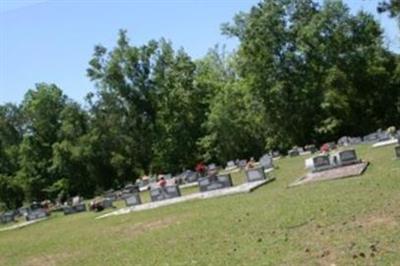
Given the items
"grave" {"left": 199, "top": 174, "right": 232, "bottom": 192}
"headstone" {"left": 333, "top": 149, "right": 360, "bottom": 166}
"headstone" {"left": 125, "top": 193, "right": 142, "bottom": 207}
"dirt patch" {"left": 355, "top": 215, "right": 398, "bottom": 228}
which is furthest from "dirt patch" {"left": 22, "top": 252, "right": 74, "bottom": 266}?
"headstone" {"left": 333, "top": 149, "right": 360, "bottom": 166}

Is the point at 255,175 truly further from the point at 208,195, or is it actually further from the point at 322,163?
the point at 322,163

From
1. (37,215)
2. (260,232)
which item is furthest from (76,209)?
(260,232)

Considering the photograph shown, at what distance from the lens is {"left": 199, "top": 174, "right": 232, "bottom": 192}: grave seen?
27.5 meters

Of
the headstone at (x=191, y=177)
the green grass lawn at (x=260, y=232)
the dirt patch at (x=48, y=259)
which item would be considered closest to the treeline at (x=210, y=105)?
→ the headstone at (x=191, y=177)

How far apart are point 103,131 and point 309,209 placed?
54.7m

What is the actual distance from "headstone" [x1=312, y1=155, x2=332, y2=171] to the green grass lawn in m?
2.04

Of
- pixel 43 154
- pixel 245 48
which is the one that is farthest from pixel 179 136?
pixel 43 154

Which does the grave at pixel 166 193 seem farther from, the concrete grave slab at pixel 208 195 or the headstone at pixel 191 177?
the headstone at pixel 191 177

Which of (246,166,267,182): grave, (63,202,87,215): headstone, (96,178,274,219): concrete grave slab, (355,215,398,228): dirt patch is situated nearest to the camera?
(355,215,398,228): dirt patch

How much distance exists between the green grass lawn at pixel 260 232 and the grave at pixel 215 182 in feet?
12.8

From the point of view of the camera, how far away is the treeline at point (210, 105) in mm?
58438

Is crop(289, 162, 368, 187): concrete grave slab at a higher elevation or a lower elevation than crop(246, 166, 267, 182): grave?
lower

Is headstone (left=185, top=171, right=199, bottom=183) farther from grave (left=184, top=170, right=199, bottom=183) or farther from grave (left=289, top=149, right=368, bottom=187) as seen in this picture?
grave (left=289, top=149, right=368, bottom=187)

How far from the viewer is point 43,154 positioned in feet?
237
